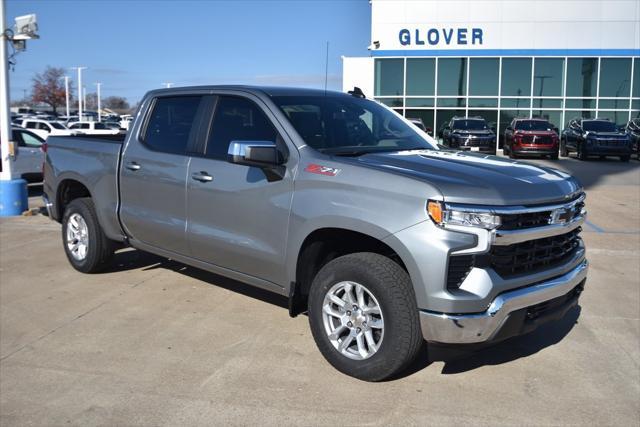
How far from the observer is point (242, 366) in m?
4.32

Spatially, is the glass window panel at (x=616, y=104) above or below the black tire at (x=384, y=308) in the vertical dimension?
above

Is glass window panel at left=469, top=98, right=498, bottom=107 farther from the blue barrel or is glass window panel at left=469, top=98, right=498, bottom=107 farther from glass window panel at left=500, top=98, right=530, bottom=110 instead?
the blue barrel

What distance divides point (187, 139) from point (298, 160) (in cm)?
140

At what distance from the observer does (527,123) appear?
25.1 m

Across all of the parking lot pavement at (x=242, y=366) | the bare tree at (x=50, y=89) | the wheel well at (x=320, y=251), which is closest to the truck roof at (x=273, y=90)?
the wheel well at (x=320, y=251)

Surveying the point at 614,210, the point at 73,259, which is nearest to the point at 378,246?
the point at 73,259

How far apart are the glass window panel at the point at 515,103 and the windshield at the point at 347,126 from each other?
26.5m

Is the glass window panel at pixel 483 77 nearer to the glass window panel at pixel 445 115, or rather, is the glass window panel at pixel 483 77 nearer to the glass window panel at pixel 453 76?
the glass window panel at pixel 453 76

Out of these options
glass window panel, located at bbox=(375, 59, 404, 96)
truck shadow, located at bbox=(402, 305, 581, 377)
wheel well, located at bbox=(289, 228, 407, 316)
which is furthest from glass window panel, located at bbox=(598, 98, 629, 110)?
wheel well, located at bbox=(289, 228, 407, 316)

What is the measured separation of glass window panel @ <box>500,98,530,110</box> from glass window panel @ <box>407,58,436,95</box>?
3.46 metres

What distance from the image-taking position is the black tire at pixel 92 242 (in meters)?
6.34

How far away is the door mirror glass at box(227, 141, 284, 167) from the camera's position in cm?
425

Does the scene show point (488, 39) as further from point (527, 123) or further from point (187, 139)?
point (187, 139)

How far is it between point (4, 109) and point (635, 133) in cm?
2387
